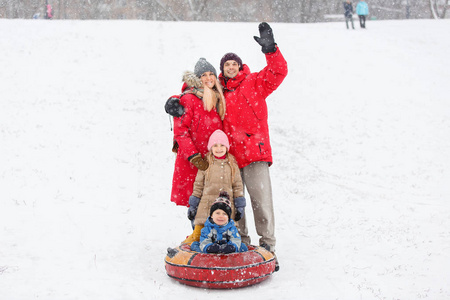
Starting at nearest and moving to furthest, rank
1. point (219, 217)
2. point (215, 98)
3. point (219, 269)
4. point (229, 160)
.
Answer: point (219, 269), point (219, 217), point (229, 160), point (215, 98)

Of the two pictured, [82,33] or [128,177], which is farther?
[82,33]

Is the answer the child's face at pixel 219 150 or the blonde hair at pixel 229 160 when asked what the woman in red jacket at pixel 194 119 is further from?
the child's face at pixel 219 150

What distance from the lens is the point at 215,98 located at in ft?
19.2

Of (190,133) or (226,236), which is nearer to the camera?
(226,236)

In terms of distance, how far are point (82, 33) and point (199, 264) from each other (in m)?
19.6

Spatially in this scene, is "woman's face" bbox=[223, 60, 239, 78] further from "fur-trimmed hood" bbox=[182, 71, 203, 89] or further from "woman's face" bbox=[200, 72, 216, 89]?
"fur-trimmed hood" bbox=[182, 71, 203, 89]

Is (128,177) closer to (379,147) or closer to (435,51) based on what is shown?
(379,147)

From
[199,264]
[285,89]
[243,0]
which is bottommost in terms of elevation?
[199,264]

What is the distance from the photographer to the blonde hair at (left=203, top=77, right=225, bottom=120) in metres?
5.79

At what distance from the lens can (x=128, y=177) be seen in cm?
953

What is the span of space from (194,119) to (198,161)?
0.56 m

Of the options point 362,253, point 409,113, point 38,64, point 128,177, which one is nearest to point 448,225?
point 362,253

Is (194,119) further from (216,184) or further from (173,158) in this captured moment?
(173,158)

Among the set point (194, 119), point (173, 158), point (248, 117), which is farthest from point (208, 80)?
point (173, 158)
